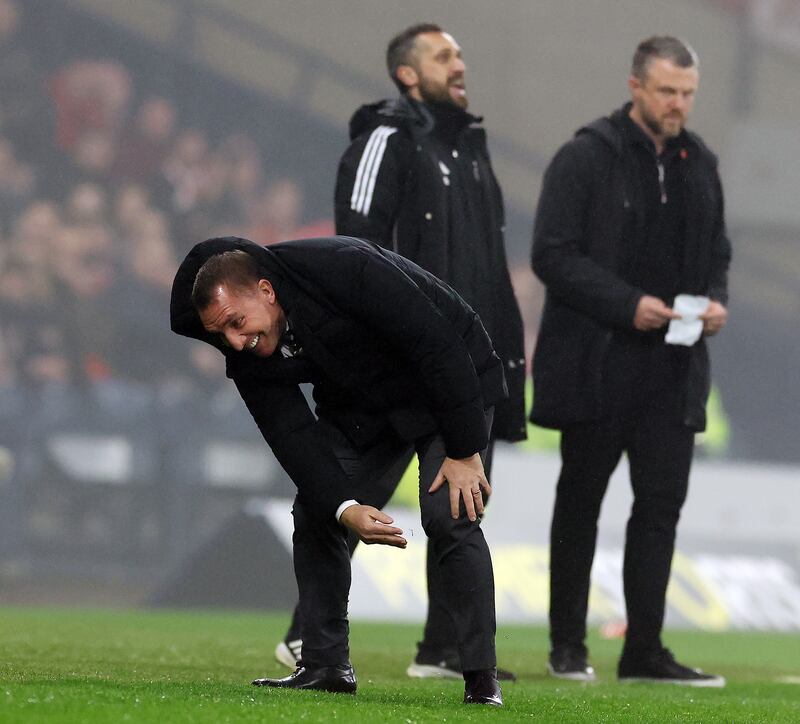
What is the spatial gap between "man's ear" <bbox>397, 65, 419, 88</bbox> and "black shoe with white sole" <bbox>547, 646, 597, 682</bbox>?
1606 mm

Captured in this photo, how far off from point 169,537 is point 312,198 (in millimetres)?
2784

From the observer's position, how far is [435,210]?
421 centimetres

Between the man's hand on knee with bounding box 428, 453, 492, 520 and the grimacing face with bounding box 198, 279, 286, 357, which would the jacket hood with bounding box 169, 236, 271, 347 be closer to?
the grimacing face with bounding box 198, 279, 286, 357

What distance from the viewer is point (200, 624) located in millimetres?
6855

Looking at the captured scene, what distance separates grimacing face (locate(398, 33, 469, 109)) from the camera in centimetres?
437

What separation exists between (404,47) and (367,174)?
444mm

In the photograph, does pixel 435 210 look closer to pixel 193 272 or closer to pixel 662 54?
pixel 662 54

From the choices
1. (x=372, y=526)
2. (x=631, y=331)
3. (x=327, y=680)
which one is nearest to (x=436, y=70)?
(x=631, y=331)

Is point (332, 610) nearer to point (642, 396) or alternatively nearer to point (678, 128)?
point (642, 396)

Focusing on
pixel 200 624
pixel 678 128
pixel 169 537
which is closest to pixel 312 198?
pixel 169 537

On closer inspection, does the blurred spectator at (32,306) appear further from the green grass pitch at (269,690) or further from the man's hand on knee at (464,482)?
the man's hand on knee at (464,482)

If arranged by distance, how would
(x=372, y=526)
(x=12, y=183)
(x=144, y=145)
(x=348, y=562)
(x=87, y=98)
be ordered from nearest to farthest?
(x=372, y=526) → (x=348, y=562) → (x=12, y=183) → (x=87, y=98) → (x=144, y=145)

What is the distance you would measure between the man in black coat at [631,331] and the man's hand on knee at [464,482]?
1.36 metres

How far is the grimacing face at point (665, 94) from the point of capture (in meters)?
4.42
